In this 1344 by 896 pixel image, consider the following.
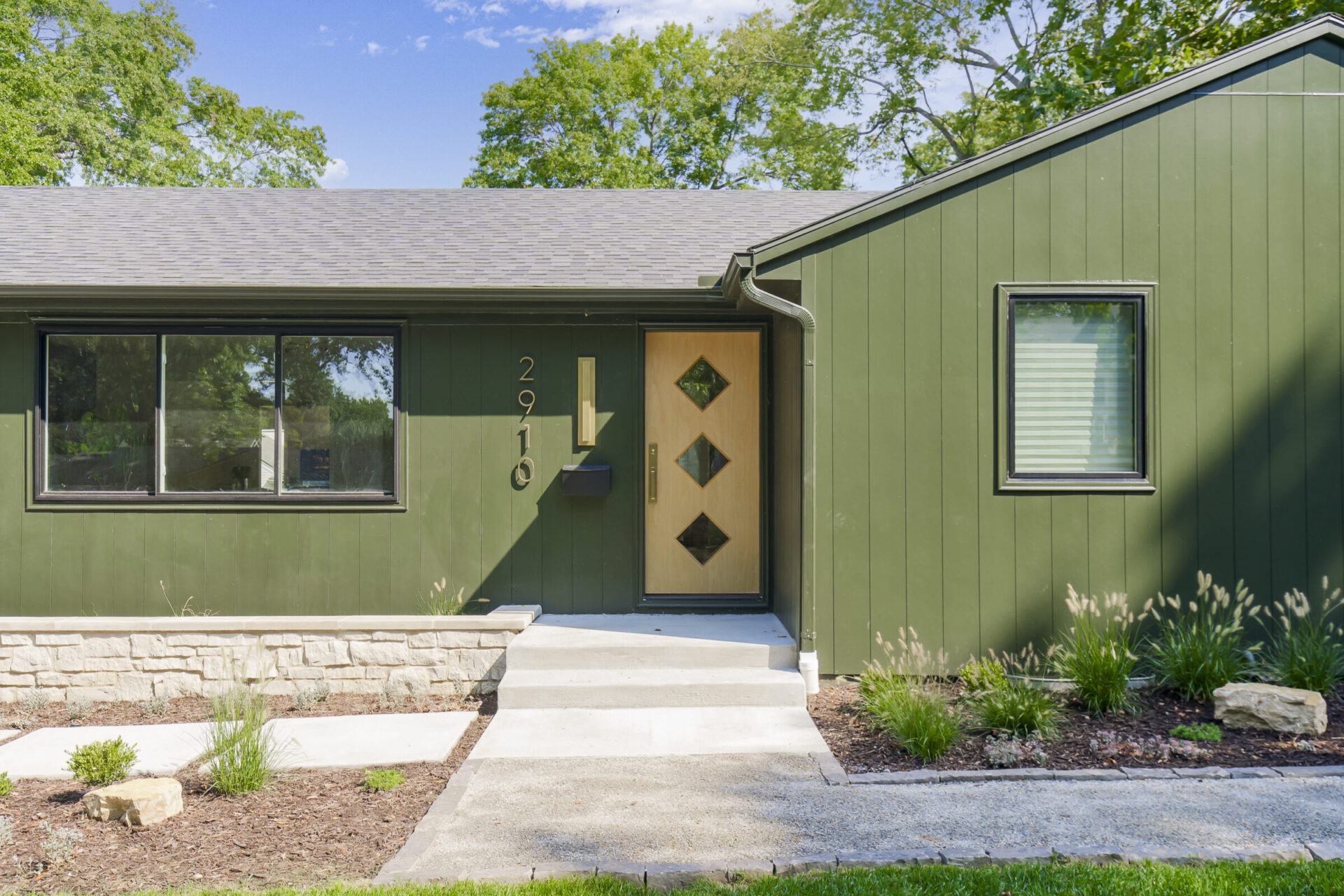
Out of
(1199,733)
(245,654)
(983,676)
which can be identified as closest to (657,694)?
(983,676)

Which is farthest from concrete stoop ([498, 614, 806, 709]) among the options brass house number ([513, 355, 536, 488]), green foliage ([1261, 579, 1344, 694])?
green foliage ([1261, 579, 1344, 694])

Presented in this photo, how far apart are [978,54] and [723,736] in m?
18.4

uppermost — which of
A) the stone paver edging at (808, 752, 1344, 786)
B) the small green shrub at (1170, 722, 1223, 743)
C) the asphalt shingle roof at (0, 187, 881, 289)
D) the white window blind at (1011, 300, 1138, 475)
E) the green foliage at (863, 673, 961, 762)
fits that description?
the asphalt shingle roof at (0, 187, 881, 289)

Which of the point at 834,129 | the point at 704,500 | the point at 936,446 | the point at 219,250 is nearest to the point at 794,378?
the point at 936,446

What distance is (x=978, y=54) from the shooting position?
716 inches

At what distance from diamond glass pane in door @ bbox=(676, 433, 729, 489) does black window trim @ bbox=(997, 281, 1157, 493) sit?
2.08 m

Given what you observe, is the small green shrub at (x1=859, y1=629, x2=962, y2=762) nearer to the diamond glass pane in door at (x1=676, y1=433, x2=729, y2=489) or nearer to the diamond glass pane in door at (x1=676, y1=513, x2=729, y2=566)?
the diamond glass pane in door at (x1=676, y1=513, x2=729, y2=566)

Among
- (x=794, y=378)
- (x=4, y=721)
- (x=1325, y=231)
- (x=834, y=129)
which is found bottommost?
(x=4, y=721)

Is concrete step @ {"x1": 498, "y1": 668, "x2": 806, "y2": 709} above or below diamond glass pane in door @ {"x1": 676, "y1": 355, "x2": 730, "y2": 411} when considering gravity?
below

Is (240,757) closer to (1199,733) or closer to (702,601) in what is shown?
(702,601)

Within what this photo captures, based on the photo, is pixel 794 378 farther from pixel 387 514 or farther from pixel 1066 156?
pixel 387 514

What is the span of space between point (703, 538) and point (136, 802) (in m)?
3.85

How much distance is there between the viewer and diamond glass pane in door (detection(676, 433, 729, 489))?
624 cm

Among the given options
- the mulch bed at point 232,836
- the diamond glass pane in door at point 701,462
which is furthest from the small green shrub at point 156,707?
the diamond glass pane in door at point 701,462
